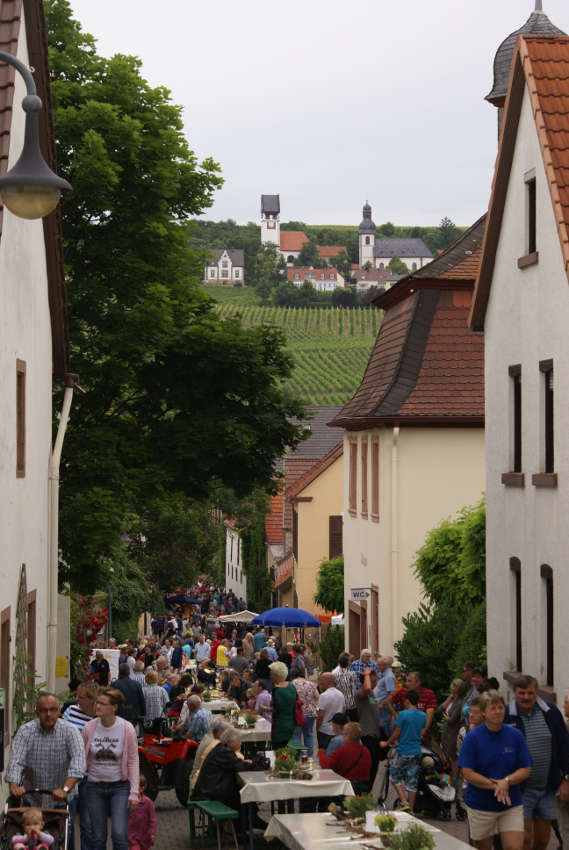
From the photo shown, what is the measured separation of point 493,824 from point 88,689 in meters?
3.95

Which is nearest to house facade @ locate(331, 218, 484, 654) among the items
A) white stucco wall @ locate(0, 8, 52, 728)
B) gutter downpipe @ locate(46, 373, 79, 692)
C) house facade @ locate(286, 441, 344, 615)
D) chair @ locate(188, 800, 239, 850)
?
gutter downpipe @ locate(46, 373, 79, 692)

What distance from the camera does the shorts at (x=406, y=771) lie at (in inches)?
597

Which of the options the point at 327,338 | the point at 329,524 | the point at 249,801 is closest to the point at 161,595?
the point at 329,524

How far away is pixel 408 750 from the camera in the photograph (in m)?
15.0

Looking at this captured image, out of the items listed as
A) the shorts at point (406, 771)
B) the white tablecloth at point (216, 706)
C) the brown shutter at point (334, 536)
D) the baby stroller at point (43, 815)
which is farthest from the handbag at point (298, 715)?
the brown shutter at point (334, 536)

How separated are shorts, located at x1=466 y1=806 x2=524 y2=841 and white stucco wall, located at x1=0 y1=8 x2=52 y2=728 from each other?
16.4 ft

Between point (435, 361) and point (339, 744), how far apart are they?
15.6m

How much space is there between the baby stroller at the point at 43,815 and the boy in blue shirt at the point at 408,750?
530cm

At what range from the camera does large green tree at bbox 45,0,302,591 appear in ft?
Answer: 75.4

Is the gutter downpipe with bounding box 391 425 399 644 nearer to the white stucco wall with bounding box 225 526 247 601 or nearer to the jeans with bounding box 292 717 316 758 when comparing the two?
the jeans with bounding box 292 717 316 758

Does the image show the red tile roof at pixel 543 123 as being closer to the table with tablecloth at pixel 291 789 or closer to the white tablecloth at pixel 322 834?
the table with tablecloth at pixel 291 789

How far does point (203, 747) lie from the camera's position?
565 inches

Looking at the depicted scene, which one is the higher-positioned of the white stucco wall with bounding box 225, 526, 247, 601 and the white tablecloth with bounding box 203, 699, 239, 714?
the white tablecloth with bounding box 203, 699, 239, 714

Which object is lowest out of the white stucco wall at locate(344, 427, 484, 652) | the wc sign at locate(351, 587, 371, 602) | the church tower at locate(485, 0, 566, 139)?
the wc sign at locate(351, 587, 371, 602)
